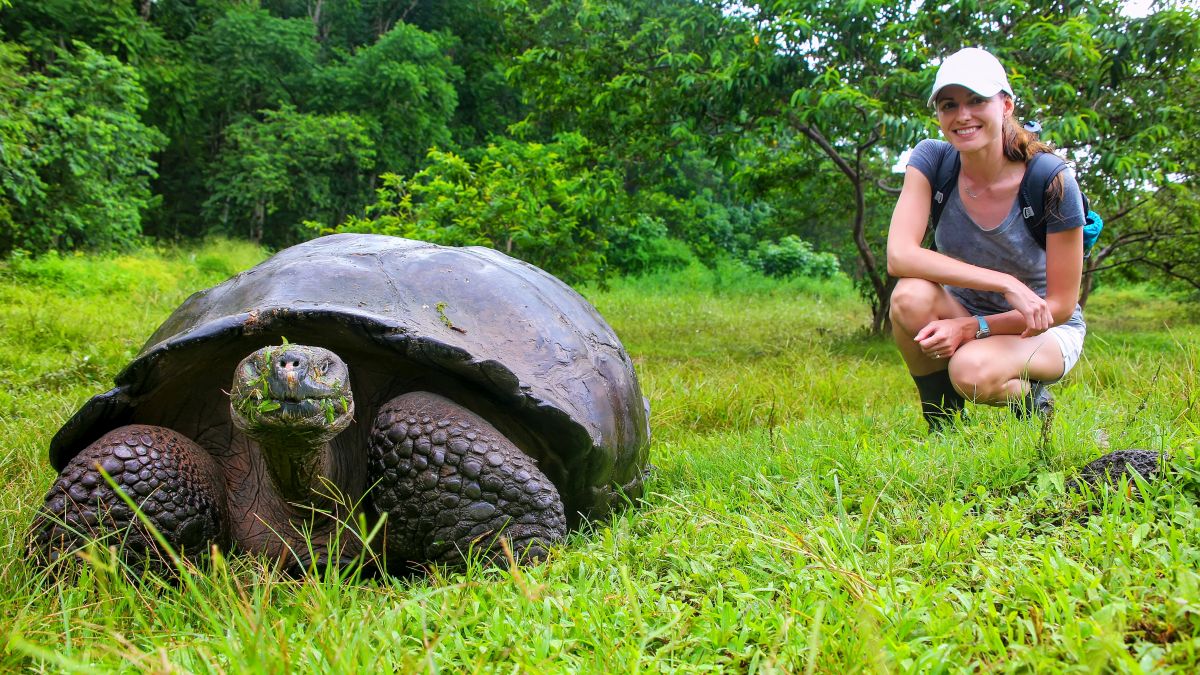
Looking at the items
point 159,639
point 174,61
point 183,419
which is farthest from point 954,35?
point 174,61

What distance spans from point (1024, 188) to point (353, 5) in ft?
78.1

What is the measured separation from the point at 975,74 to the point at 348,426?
2.02 meters

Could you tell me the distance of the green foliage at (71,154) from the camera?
10.3 meters

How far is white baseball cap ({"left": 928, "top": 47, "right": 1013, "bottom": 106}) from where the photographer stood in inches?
96.4

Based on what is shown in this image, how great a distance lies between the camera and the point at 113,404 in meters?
2.01

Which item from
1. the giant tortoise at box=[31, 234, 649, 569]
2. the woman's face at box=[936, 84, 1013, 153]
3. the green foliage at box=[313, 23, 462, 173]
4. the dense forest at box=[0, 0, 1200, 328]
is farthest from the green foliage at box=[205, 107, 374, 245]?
the woman's face at box=[936, 84, 1013, 153]

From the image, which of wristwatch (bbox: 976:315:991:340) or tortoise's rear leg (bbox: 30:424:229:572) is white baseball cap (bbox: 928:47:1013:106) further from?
tortoise's rear leg (bbox: 30:424:229:572)

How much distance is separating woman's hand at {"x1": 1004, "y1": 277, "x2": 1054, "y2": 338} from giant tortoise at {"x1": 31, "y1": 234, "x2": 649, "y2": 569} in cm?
121

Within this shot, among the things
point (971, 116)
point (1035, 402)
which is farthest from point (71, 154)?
point (1035, 402)

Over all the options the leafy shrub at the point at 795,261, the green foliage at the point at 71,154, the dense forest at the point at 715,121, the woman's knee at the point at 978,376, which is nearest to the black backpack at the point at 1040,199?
the woman's knee at the point at 978,376

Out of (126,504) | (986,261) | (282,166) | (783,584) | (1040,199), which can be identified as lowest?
(282,166)

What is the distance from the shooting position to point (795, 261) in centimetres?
1817

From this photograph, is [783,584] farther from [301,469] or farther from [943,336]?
[943,336]

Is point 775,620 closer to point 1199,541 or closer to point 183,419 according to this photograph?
point 1199,541
